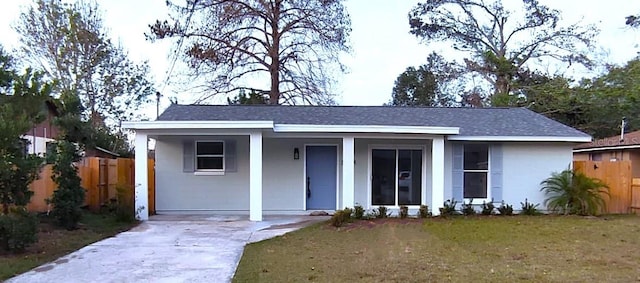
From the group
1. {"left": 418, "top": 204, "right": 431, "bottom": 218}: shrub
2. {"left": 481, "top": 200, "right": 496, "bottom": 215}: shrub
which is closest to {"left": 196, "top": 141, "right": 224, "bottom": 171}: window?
{"left": 418, "top": 204, "right": 431, "bottom": 218}: shrub

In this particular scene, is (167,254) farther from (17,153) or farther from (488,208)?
(488,208)

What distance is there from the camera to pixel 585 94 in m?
26.6

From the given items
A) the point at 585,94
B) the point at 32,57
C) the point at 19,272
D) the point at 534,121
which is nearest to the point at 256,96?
the point at 32,57

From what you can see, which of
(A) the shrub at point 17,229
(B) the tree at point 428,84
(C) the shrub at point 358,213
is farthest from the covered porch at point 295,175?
(B) the tree at point 428,84

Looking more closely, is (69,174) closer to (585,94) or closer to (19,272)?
(19,272)

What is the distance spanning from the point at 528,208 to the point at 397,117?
4256 mm

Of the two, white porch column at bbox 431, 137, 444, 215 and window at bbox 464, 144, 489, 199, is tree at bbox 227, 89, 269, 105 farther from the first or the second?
white porch column at bbox 431, 137, 444, 215

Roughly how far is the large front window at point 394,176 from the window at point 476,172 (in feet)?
4.03

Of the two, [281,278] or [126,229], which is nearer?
[281,278]

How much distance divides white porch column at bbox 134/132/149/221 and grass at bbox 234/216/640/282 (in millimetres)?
4077

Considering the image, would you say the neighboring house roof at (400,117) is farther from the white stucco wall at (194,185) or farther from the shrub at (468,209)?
the shrub at (468,209)

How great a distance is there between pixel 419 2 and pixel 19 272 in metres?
28.2

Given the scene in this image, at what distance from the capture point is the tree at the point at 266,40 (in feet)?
79.8

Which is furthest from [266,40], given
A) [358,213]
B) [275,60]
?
[358,213]
